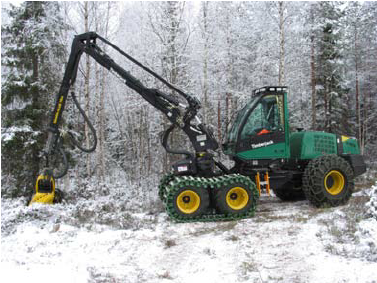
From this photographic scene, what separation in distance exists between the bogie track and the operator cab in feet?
3.32

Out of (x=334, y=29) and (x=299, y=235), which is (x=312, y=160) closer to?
(x=299, y=235)

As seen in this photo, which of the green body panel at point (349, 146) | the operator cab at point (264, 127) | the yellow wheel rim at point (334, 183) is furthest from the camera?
the green body panel at point (349, 146)

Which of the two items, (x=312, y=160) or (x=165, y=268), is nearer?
(x=165, y=268)

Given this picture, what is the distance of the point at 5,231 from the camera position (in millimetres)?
7242

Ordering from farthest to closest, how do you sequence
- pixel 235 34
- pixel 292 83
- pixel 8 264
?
pixel 292 83, pixel 235 34, pixel 8 264

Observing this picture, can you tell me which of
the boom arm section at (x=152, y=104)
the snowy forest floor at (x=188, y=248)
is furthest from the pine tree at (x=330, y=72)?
the boom arm section at (x=152, y=104)

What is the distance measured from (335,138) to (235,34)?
11012mm

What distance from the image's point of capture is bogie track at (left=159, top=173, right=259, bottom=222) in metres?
7.43

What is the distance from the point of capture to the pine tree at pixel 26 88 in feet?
40.1

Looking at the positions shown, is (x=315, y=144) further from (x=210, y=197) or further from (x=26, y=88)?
(x=26, y=88)

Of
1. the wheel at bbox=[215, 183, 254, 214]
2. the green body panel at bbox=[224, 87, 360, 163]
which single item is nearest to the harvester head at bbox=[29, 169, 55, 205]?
the wheel at bbox=[215, 183, 254, 214]

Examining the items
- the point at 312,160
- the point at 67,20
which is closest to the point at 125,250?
the point at 312,160

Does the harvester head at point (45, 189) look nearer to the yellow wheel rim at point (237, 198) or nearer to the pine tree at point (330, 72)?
the yellow wheel rim at point (237, 198)

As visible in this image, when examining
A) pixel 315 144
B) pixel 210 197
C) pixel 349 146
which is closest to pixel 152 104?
pixel 210 197
